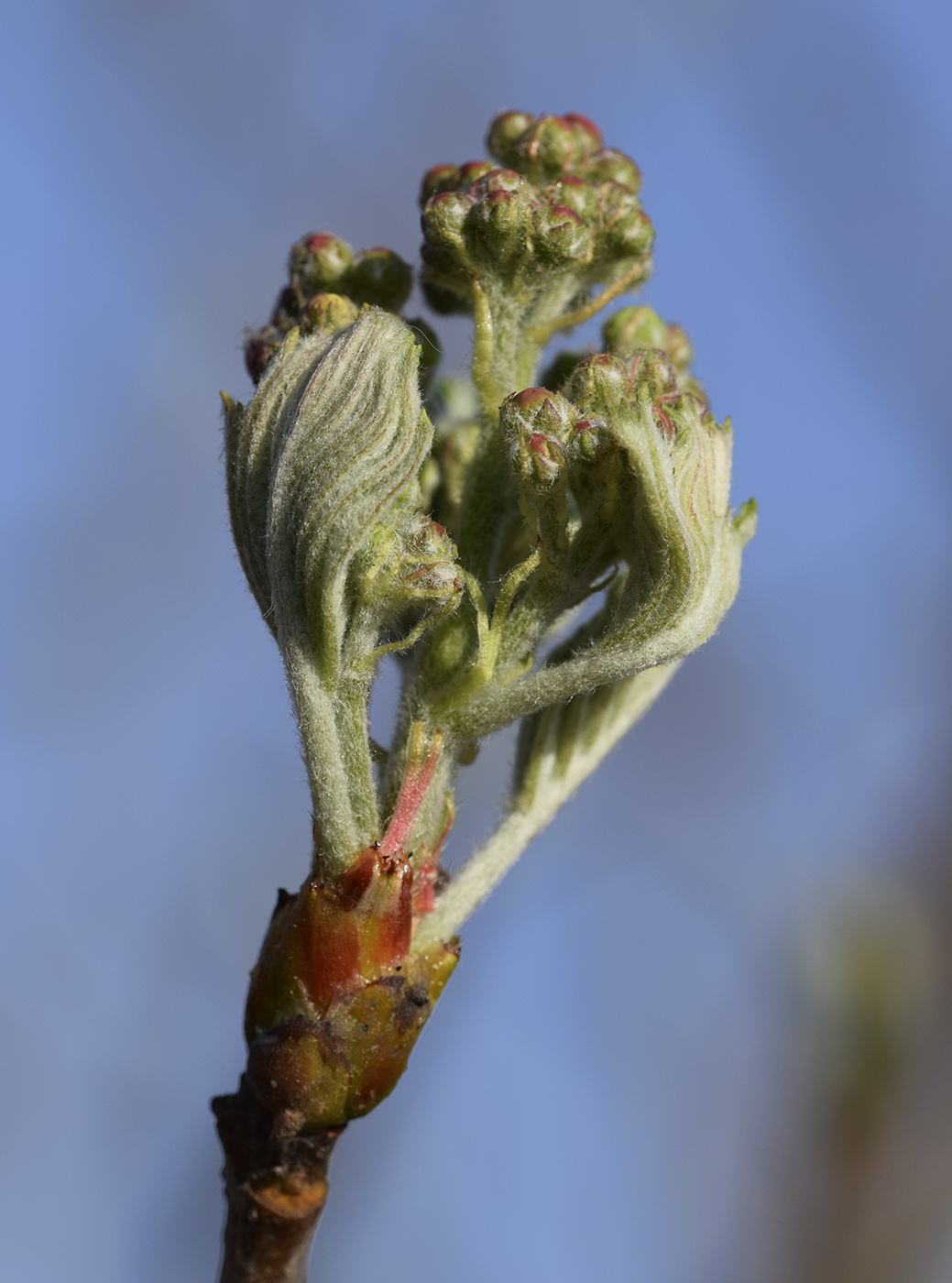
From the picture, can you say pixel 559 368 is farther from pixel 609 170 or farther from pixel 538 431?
pixel 538 431

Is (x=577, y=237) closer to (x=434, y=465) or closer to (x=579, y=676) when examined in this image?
(x=434, y=465)

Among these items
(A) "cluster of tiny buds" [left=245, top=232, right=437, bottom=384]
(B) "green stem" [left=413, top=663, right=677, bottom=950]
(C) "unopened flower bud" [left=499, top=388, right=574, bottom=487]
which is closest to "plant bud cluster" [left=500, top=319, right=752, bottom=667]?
(C) "unopened flower bud" [left=499, top=388, right=574, bottom=487]

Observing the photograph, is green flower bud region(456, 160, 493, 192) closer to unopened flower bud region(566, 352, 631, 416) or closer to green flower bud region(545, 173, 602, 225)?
green flower bud region(545, 173, 602, 225)

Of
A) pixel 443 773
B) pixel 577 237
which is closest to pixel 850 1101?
pixel 443 773

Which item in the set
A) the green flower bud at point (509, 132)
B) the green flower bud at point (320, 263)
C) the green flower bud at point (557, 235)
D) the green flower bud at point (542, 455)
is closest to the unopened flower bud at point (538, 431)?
the green flower bud at point (542, 455)

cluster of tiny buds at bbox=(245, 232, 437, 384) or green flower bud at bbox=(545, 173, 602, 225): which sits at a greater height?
green flower bud at bbox=(545, 173, 602, 225)

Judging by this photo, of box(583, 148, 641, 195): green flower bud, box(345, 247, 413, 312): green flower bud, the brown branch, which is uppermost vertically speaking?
box(583, 148, 641, 195): green flower bud
